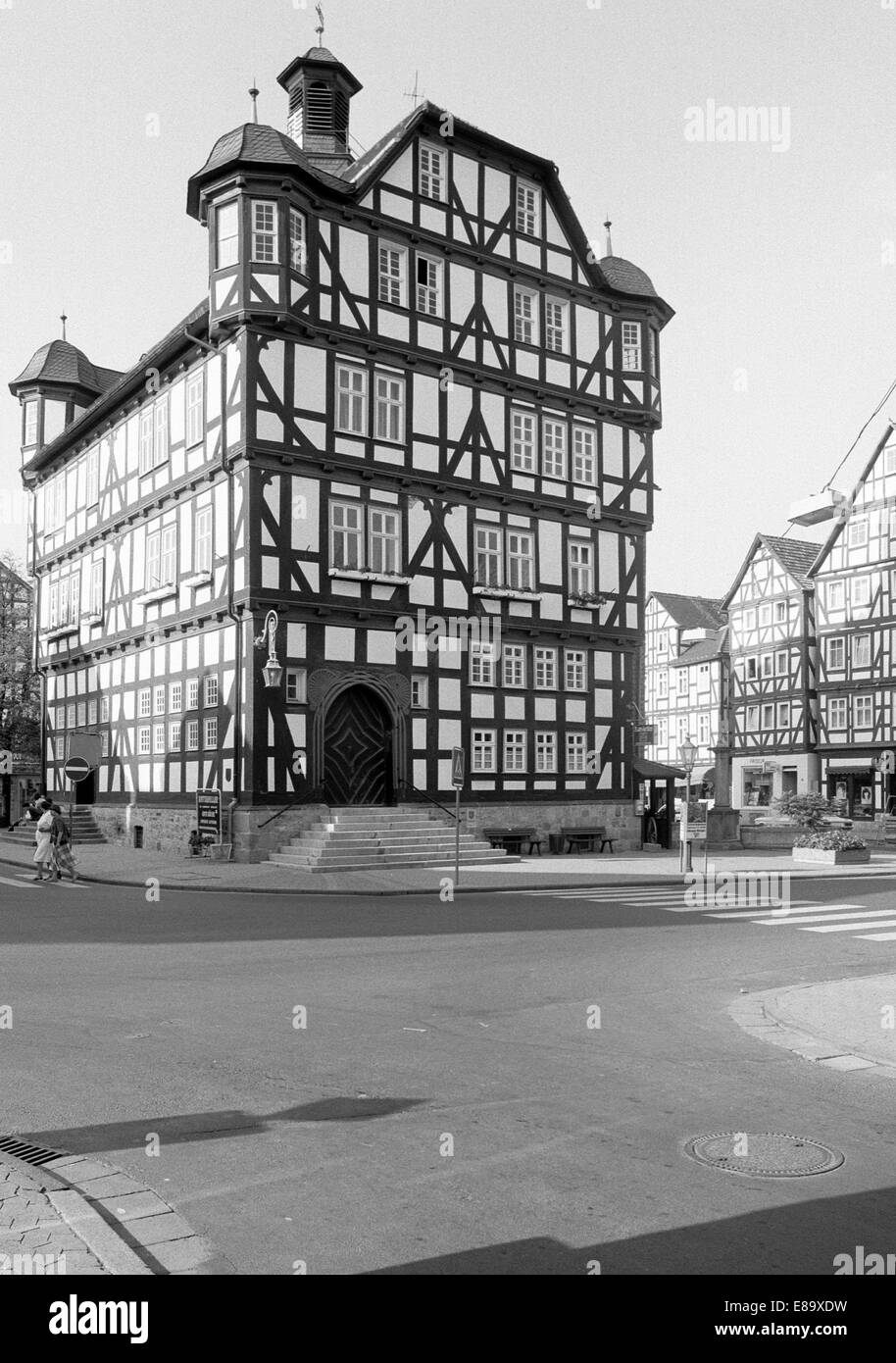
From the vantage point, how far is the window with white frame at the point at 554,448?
3494cm

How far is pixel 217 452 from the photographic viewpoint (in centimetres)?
3014

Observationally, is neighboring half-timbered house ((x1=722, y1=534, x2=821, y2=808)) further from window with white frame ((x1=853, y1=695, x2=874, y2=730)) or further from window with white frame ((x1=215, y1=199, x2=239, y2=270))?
window with white frame ((x1=215, y1=199, x2=239, y2=270))

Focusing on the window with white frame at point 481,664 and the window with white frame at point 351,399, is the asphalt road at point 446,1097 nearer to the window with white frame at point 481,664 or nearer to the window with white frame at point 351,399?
the window with white frame at point 481,664

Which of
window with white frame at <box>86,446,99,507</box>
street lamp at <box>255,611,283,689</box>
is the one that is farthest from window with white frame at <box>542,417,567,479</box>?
window with white frame at <box>86,446,99,507</box>

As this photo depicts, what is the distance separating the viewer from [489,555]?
110 feet

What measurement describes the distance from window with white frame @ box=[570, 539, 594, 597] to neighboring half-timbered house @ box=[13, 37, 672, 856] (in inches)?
3.9

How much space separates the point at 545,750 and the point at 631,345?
538 inches

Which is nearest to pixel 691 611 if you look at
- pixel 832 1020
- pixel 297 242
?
pixel 297 242

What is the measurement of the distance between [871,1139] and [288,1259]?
12.0 ft

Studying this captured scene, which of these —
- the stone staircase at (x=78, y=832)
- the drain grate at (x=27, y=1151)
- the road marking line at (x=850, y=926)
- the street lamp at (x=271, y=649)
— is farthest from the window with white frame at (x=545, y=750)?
the drain grate at (x=27, y=1151)

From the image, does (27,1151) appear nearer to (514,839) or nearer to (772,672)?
(514,839)

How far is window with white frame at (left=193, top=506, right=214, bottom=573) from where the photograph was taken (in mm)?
30797

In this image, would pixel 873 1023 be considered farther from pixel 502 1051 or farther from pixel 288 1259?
pixel 288 1259

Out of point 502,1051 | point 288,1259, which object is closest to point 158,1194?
point 288,1259
